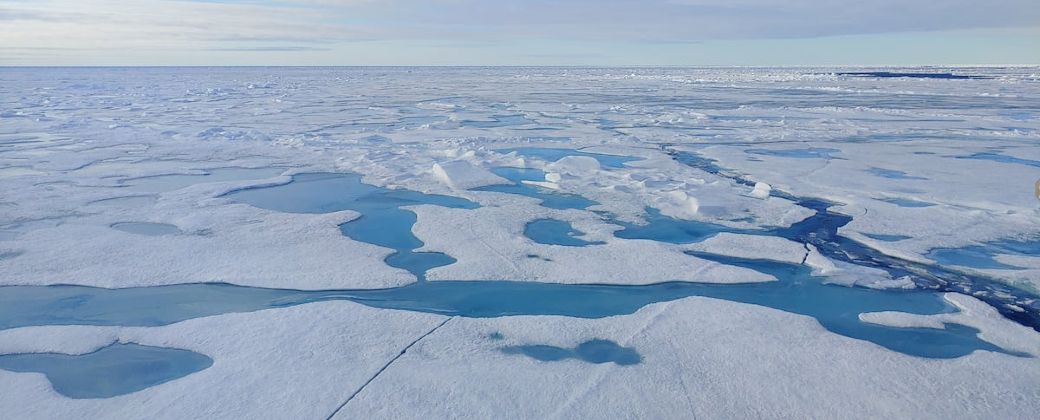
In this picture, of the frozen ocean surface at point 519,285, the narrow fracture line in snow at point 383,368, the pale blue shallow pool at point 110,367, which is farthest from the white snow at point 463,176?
the pale blue shallow pool at point 110,367

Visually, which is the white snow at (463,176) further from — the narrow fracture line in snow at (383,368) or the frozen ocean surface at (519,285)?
the narrow fracture line in snow at (383,368)

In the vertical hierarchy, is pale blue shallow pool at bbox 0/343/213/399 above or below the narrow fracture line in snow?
below

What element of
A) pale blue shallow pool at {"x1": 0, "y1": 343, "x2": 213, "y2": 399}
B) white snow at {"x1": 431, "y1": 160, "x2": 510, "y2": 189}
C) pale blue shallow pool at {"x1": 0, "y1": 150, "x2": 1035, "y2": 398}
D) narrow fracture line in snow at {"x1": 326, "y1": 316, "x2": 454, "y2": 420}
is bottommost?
pale blue shallow pool at {"x1": 0, "y1": 343, "x2": 213, "y2": 399}

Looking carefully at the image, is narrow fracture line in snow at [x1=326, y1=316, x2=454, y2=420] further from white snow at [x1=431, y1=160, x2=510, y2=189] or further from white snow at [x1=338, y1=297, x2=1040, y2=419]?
white snow at [x1=431, y1=160, x2=510, y2=189]

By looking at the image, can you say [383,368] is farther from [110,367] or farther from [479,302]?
[110,367]

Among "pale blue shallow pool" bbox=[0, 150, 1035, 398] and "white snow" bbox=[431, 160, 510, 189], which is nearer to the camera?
"pale blue shallow pool" bbox=[0, 150, 1035, 398]

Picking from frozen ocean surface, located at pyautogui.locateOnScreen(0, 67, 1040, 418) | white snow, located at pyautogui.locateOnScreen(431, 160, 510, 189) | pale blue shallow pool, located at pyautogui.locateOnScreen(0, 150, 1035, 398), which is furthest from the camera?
white snow, located at pyautogui.locateOnScreen(431, 160, 510, 189)

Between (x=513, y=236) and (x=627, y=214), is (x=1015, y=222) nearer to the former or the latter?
(x=627, y=214)

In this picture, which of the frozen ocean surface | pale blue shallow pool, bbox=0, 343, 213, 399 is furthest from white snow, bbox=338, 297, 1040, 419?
pale blue shallow pool, bbox=0, 343, 213, 399

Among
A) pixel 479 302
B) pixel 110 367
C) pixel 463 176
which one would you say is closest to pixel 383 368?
pixel 479 302
